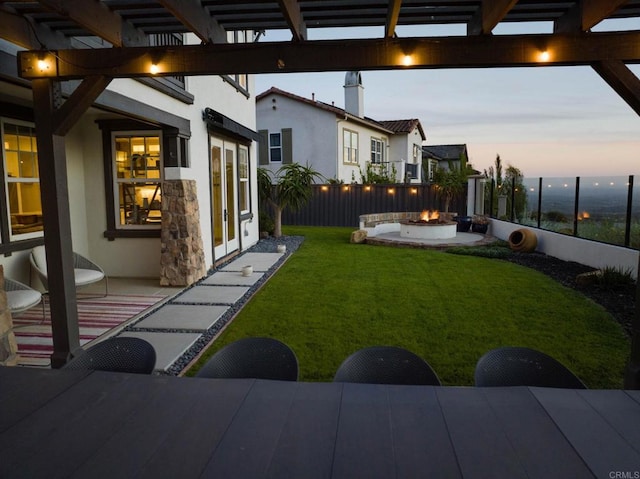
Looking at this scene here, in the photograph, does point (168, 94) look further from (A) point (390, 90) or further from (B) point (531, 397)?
(A) point (390, 90)

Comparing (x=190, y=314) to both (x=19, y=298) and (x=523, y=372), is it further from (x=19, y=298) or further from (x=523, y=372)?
(x=523, y=372)

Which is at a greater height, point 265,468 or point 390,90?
point 390,90

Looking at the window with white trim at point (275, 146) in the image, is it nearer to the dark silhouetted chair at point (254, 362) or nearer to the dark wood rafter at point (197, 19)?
the dark wood rafter at point (197, 19)

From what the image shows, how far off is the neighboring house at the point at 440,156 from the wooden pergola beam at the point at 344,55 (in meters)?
26.5

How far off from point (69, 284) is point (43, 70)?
5.88ft

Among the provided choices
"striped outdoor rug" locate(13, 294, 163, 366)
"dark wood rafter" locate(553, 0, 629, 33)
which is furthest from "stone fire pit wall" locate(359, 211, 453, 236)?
"dark wood rafter" locate(553, 0, 629, 33)

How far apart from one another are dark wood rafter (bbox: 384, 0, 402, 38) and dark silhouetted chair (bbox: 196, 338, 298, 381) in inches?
90.2

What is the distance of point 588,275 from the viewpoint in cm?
723

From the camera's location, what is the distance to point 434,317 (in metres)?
5.61

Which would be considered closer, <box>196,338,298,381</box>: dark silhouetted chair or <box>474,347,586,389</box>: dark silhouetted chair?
<box>474,347,586,389</box>: dark silhouetted chair

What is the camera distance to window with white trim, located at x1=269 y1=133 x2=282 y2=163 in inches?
760

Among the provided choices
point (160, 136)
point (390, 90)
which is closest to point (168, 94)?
point (160, 136)

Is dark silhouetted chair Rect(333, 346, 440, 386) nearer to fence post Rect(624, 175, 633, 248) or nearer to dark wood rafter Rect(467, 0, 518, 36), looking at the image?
dark wood rafter Rect(467, 0, 518, 36)

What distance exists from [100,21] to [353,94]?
19.4 metres
